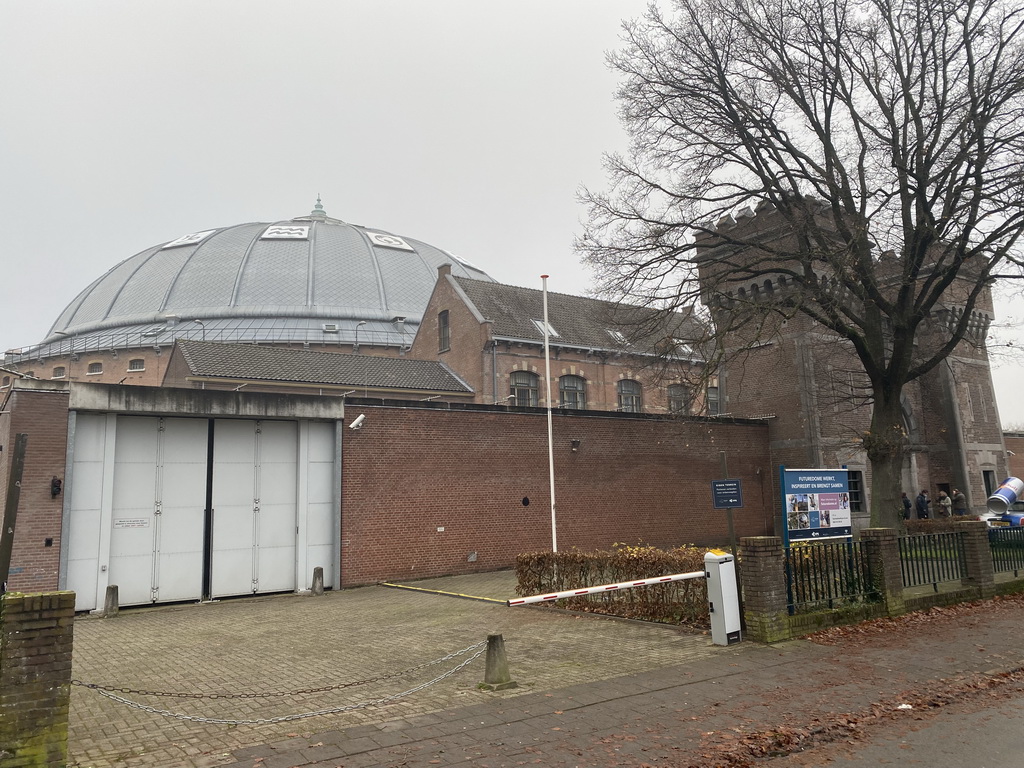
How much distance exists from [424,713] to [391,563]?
12494mm

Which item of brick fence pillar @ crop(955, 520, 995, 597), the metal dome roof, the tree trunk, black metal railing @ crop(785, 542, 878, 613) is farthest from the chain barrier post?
the metal dome roof

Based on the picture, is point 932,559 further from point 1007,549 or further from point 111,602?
point 111,602

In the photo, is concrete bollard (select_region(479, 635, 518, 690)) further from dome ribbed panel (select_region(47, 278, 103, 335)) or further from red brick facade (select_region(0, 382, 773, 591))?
dome ribbed panel (select_region(47, 278, 103, 335))

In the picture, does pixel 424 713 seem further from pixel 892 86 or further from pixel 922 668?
pixel 892 86

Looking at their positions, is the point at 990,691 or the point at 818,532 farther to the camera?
the point at 818,532

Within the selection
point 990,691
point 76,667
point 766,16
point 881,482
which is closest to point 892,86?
point 766,16

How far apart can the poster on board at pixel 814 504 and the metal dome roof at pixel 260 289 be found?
142ft

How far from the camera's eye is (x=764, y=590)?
975 centimetres

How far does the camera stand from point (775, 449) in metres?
28.8

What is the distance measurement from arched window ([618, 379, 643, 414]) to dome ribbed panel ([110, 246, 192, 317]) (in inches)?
1531

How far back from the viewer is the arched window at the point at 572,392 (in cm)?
3597

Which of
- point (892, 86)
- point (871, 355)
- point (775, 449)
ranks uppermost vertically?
point (892, 86)

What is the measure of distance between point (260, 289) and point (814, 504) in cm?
5226

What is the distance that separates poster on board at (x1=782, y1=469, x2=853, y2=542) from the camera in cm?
1155
